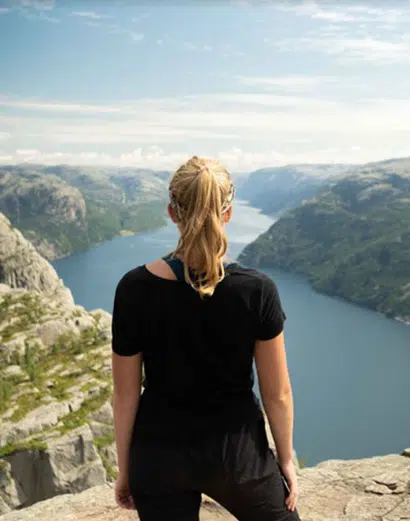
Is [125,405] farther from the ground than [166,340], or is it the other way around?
[166,340]

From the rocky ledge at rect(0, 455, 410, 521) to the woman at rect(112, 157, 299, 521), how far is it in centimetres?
539

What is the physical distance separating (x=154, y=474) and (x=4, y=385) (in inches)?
2177

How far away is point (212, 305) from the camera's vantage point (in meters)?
4.87

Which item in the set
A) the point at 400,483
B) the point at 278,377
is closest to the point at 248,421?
the point at 278,377

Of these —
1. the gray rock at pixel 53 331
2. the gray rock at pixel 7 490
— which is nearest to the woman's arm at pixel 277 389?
the gray rock at pixel 7 490

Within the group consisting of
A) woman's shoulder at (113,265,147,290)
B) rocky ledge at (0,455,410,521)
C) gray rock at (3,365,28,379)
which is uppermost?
woman's shoulder at (113,265,147,290)

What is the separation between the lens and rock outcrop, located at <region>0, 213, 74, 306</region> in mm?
122562

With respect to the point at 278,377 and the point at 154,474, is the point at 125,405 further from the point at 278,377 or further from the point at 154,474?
the point at 278,377

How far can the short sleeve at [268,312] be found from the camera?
16.2ft

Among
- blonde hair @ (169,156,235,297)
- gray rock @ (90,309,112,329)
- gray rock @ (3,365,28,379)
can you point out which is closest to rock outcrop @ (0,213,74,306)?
gray rock @ (90,309,112,329)

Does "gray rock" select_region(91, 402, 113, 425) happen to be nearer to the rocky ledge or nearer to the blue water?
the rocky ledge

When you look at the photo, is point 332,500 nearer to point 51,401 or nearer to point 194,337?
point 194,337

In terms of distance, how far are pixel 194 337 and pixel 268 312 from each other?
755 mm

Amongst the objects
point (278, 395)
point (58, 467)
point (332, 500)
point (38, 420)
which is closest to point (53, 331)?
point (38, 420)
